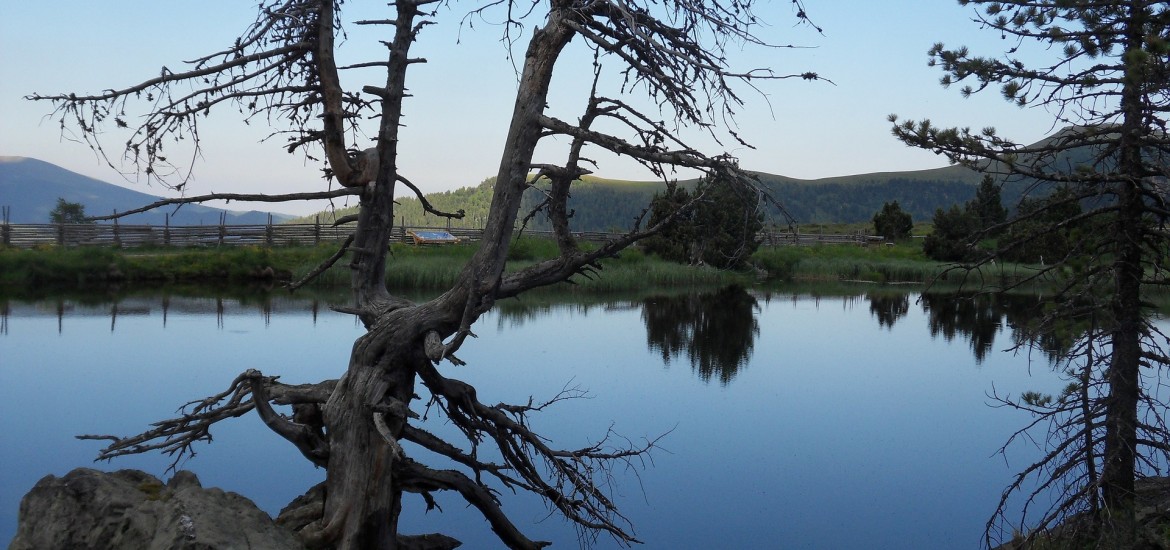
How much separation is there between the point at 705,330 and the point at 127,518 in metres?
16.2

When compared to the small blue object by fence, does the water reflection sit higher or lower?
lower

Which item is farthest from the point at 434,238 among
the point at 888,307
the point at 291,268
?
the point at 888,307

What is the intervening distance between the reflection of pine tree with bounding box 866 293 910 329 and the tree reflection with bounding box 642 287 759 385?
11.0ft

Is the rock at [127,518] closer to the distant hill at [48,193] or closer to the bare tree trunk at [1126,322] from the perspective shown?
the bare tree trunk at [1126,322]

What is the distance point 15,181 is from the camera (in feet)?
557

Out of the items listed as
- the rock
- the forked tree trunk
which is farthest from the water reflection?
the rock

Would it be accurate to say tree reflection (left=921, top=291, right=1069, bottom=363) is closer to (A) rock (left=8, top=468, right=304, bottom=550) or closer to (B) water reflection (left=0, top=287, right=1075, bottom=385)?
(B) water reflection (left=0, top=287, right=1075, bottom=385)

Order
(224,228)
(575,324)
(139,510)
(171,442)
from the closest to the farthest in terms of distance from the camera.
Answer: (139,510)
(171,442)
(575,324)
(224,228)

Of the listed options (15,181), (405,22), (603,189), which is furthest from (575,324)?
(15,181)

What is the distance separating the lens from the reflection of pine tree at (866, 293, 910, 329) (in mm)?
23000

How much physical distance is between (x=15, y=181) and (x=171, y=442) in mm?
198574

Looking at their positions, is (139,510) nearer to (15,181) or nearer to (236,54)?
(236,54)

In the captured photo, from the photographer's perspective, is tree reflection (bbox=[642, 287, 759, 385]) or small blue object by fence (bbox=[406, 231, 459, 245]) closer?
tree reflection (bbox=[642, 287, 759, 385])

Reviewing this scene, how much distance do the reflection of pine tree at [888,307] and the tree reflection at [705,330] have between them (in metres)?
3.36
